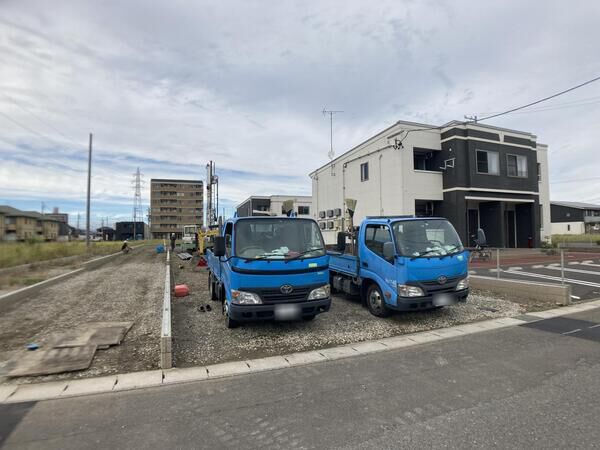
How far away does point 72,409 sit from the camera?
11.2 ft

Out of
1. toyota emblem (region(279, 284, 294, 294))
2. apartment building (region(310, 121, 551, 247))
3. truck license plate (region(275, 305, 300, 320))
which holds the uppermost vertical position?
apartment building (region(310, 121, 551, 247))

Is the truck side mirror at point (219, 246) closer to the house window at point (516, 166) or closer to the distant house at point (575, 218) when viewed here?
the house window at point (516, 166)

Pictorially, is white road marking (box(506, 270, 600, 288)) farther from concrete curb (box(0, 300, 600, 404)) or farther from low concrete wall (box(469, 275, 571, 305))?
concrete curb (box(0, 300, 600, 404))

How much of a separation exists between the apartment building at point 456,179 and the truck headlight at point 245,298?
40.2 feet

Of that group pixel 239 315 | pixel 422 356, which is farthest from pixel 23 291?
pixel 422 356

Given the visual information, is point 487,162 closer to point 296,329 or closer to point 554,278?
point 554,278

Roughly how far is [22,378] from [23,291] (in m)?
6.47

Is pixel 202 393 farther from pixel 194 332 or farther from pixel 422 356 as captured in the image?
pixel 422 356

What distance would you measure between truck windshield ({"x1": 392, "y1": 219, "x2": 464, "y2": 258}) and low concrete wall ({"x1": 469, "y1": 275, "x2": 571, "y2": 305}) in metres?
3.41

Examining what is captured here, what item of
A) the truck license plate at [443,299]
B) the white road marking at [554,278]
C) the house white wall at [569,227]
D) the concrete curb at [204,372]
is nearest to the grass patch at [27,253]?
the concrete curb at [204,372]

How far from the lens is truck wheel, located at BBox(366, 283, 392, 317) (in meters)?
6.72

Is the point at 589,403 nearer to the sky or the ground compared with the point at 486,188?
nearer to the ground

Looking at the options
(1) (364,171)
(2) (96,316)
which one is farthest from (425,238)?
(1) (364,171)

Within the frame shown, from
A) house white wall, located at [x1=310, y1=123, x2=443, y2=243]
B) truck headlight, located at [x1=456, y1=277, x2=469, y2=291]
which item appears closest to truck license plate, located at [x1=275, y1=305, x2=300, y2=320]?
truck headlight, located at [x1=456, y1=277, x2=469, y2=291]
